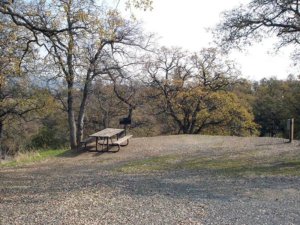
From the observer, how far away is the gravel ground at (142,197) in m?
5.39

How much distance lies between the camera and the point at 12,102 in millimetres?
21750

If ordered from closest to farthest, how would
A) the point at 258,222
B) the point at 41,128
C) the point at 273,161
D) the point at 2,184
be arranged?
the point at 258,222, the point at 2,184, the point at 273,161, the point at 41,128

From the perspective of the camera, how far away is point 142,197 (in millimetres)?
6832

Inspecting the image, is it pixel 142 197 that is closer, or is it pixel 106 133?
pixel 142 197

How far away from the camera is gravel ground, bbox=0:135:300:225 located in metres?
5.39

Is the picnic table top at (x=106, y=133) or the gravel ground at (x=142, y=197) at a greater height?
the picnic table top at (x=106, y=133)

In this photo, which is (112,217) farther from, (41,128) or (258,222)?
(41,128)

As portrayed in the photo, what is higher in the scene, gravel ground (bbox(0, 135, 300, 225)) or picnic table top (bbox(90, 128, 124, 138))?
picnic table top (bbox(90, 128, 124, 138))

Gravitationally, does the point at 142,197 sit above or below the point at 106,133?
below

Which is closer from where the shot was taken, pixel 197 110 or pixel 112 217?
pixel 112 217

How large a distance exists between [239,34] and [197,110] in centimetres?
1935

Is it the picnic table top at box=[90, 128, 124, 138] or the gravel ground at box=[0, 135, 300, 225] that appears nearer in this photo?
the gravel ground at box=[0, 135, 300, 225]

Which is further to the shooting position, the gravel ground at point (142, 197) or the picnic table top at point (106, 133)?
the picnic table top at point (106, 133)

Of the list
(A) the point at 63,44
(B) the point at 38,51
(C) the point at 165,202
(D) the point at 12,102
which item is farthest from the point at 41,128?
(C) the point at 165,202
